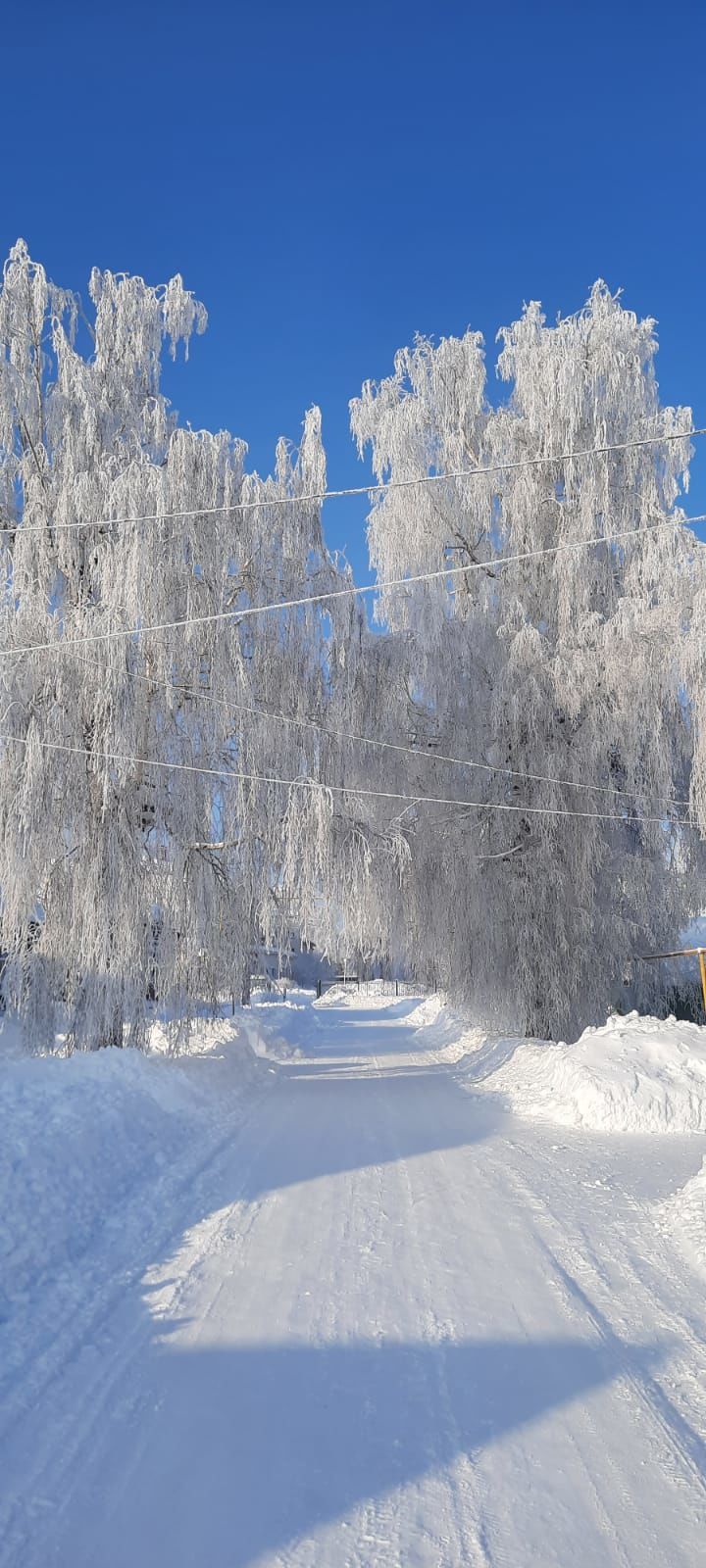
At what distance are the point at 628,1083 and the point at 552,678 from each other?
20.8 ft

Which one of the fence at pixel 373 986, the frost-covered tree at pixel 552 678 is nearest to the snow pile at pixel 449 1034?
the frost-covered tree at pixel 552 678

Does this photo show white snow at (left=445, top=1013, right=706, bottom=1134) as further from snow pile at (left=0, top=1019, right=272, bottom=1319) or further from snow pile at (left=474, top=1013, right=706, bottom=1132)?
snow pile at (left=0, top=1019, right=272, bottom=1319)

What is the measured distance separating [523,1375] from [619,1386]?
1.05ft

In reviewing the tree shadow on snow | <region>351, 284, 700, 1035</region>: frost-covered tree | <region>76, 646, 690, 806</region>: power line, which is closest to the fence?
<region>351, 284, 700, 1035</region>: frost-covered tree

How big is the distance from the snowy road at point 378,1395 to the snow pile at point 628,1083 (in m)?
2.13

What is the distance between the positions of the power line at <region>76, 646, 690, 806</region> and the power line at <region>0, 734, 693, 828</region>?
13.7 inches

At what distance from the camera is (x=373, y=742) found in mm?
11953

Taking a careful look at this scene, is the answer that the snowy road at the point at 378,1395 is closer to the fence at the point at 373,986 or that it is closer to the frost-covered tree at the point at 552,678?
the frost-covered tree at the point at 552,678

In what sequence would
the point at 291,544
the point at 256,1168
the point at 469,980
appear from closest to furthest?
the point at 256,1168
the point at 291,544
the point at 469,980

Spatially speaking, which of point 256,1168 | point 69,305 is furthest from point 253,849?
point 69,305

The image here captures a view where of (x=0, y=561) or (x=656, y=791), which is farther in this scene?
(x=656, y=791)

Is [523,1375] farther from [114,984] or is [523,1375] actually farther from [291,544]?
[291,544]

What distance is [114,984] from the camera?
10094mm

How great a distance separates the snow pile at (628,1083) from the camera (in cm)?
743
